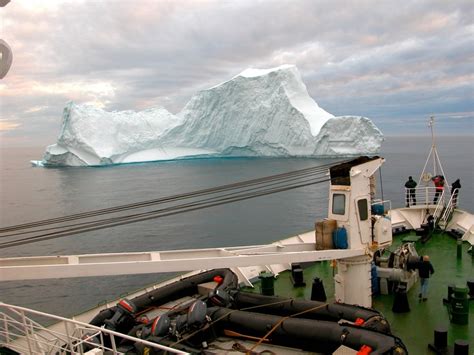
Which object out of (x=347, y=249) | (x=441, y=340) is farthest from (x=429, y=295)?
(x=347, y=249)

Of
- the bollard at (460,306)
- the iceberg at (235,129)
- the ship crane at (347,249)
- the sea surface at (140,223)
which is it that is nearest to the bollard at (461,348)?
the bollard at (460,306)

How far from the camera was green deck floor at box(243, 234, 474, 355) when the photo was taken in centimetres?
484

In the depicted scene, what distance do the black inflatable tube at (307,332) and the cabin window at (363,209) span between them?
1.52 m

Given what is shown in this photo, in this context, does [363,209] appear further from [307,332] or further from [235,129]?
[235,129]

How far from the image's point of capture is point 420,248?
796cm

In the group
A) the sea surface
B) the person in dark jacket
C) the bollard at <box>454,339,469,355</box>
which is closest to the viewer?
the bollard at <box>454,339,469,355</box>

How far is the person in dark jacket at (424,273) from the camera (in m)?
5.54

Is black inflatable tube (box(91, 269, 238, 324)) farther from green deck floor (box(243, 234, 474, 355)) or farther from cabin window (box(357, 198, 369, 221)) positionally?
cabin window (box(357, 198, 369, 221))

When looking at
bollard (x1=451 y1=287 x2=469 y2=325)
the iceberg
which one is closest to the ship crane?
bollard (x1=451 y1=287 x2=469 y2=325)

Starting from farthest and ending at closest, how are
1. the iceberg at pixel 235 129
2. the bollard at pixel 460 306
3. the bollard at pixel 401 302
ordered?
1. the iceberg at pixel 235 129
2. the bollard at pixel 401 302
3. the bollard at pixel 460 306

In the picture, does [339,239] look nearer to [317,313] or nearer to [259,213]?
[317,313]

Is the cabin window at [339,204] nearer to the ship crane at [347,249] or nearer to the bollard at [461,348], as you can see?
the ship crane at [347,249]

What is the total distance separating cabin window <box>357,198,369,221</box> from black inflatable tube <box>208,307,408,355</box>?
1.52 metres

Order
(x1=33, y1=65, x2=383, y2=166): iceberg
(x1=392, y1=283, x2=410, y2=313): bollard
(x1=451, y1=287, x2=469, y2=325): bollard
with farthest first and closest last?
(x1=33, y1=65, x2=383, y2=166): iceberg < (x1=392, y1=283, x2=410, y2=313): bollard < (x1=451, y1=287, x2=469, y2=325): bollard
